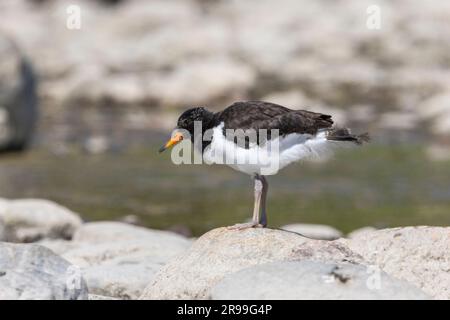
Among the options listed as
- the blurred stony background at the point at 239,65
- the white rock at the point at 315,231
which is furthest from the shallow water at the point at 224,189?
the blurred stony background at the point at 239,65

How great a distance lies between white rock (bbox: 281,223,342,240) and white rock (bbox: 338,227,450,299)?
18.5ft

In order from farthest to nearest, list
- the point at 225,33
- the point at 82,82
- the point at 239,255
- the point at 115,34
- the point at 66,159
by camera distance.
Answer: the point at 115,34, the point at 225,33, the point at 82,82, the point at 66,159, the point at 239,255

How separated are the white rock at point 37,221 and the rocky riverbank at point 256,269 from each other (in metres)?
3.12

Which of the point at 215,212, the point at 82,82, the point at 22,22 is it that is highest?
the point at 22,22

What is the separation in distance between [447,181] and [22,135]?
408 inches

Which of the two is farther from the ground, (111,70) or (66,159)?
Answer: (111,70)

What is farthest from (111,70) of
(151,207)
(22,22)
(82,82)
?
(151,207)

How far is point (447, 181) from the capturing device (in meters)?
21.2

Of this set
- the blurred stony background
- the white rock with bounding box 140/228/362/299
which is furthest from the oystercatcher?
the blurred stony background

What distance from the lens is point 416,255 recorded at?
31.8ft

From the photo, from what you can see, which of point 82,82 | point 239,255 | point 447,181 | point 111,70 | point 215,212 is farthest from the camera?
point 111,70

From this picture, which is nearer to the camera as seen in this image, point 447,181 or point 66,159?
point 447,181

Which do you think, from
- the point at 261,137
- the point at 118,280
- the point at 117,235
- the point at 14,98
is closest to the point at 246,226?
the point at 261,137

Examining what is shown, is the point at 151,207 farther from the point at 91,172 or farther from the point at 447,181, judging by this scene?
the point at 447,181
